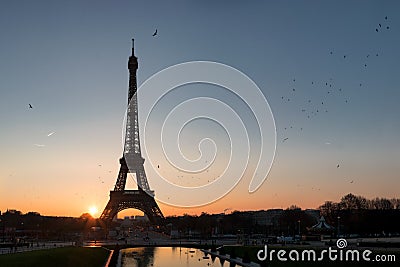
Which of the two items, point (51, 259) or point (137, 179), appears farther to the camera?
point (137, 179)

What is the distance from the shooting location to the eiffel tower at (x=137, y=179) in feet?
277

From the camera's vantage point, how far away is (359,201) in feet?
367

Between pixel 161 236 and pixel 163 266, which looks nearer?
pixel 163 266

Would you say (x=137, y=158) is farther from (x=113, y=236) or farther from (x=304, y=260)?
(x=304, y=260)

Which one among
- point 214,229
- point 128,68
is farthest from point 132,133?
point 214,229

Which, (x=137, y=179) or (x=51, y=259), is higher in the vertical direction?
(x=137, y=179)

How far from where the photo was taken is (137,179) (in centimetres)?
8681

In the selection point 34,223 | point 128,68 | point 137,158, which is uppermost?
point 128,68

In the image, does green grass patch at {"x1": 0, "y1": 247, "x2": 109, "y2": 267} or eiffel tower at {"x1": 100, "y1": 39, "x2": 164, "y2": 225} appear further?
eiffel tower at {"x1": 100, "y1": 39, "x2": 164, "y2": 225}

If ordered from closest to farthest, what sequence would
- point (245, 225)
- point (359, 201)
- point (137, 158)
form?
1. point (137, 158)
2. point (359, 201)
3. point (245, 225)

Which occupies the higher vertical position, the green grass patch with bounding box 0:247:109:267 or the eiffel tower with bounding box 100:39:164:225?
the eiffel tower with bounding box 100:39:164:225

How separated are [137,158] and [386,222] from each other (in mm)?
42159

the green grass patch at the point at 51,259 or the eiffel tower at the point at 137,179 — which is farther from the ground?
the eiffel tower at the point at 137,179

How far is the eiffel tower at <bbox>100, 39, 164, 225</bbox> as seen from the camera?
8456 cm
